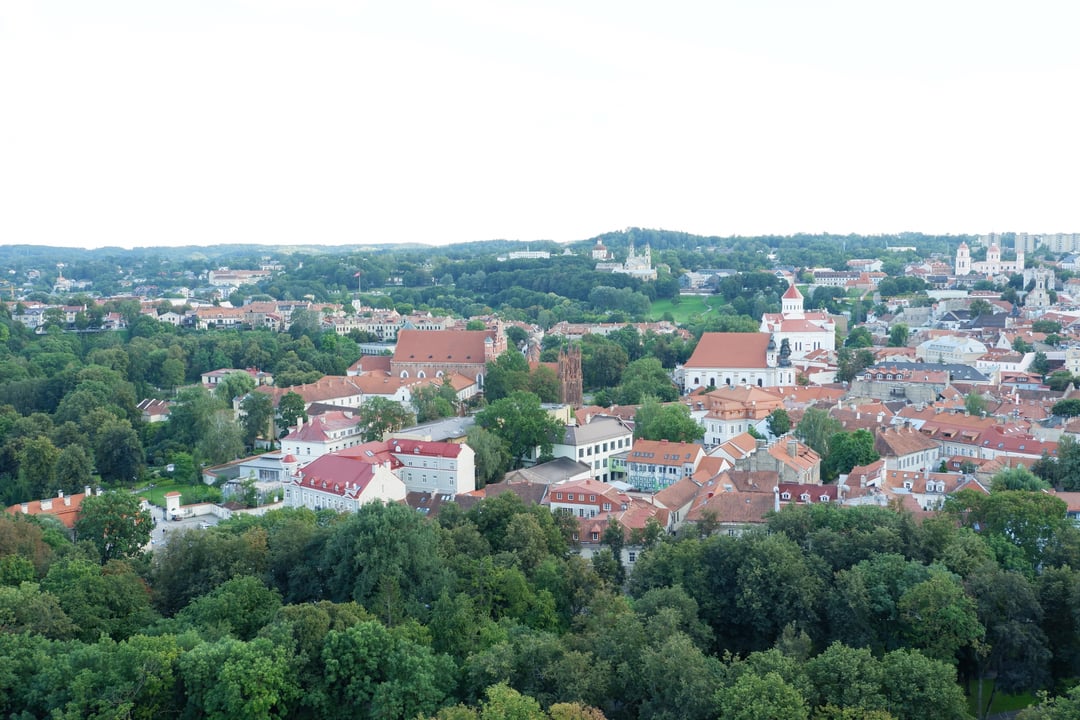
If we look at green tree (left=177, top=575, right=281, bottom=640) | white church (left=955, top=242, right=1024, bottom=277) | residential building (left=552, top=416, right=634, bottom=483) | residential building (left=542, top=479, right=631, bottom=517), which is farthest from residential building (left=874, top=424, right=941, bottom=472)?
white church (left=955, top=242, right=1024, bottom=277)

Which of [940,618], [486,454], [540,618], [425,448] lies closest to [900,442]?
[486,454]

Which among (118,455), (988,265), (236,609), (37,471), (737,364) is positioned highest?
(988,265)

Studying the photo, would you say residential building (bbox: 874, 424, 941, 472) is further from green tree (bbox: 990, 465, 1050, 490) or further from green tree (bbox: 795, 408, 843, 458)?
green tree (bbox: 990, 465, 1050, 490)

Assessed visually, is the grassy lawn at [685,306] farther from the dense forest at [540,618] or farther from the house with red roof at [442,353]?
the dense forest at [540,618]

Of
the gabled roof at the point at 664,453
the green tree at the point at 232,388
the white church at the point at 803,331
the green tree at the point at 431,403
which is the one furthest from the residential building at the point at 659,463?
the white church at the point at 803,331

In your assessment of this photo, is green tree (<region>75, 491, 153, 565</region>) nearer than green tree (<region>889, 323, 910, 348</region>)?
Yes

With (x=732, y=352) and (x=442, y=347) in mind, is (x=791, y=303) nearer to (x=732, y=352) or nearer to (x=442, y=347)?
(x=732, y=352)
